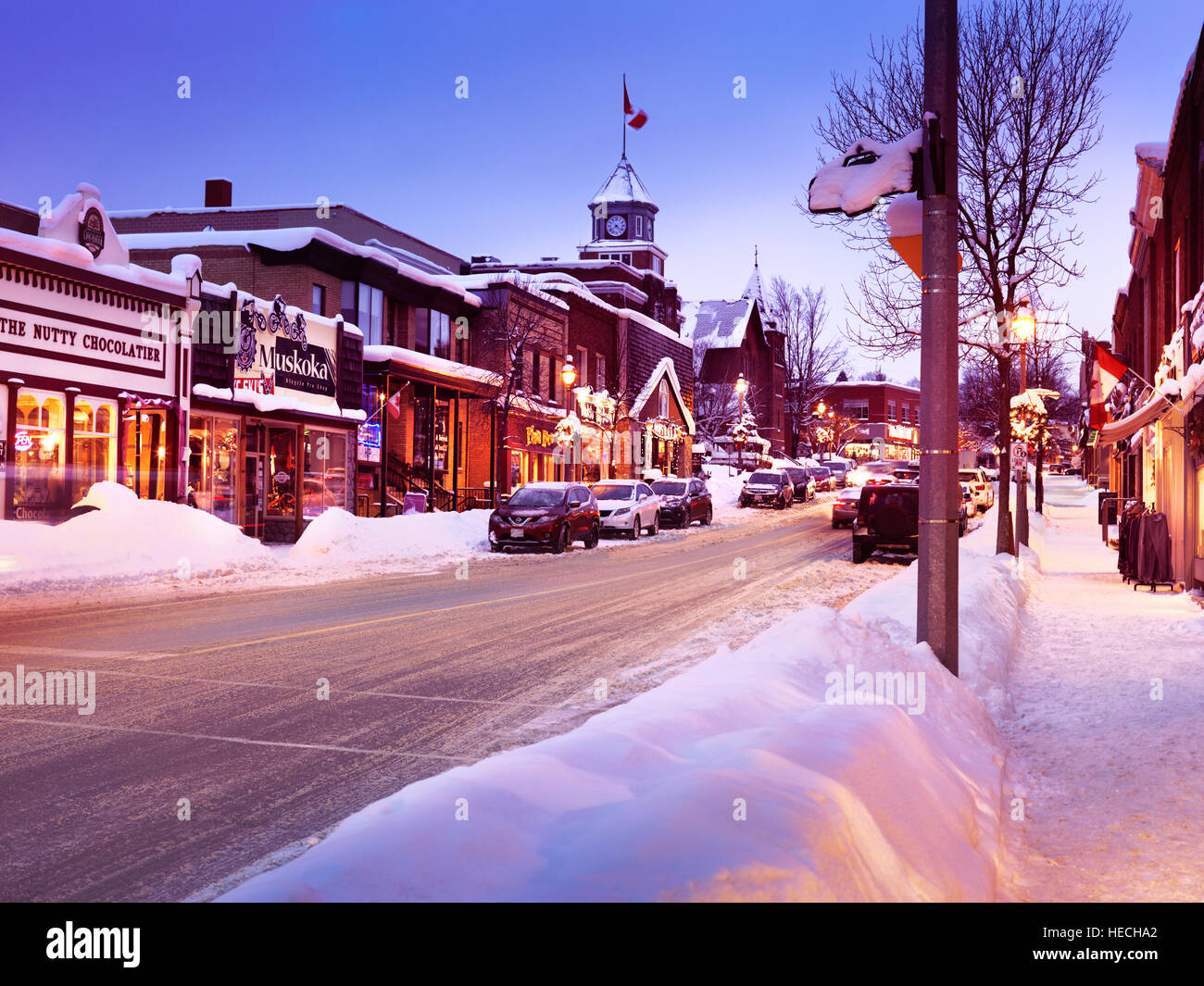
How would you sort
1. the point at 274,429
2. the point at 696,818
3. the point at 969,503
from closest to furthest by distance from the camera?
the point at 696,818, the point at 274,429, the point at 969,503

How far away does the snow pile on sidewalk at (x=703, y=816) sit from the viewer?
3.53 m

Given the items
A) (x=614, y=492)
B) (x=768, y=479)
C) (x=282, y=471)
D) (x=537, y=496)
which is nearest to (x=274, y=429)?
(x=282, y=471)

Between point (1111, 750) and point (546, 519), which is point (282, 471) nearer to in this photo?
point (546, 519)

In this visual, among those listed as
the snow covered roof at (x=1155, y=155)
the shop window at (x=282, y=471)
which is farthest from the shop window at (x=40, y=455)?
the snow covered roof at (x=1155, y=155)

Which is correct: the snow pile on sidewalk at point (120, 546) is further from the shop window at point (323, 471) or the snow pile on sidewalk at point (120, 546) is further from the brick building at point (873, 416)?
the brick building at point (873, 416)

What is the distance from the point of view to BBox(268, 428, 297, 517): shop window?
28812 millimetres

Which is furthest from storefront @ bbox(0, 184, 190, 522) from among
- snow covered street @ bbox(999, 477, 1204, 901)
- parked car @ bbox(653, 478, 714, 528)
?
parked car @ bbox(653, 478, 714, 528)

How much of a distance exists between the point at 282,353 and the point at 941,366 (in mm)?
23040

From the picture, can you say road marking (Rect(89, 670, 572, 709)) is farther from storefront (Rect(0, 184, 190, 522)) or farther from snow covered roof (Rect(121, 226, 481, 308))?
snow covered roof (Rect(121, 226, 481, 308))

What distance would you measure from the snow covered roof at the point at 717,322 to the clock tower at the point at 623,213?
8001mm

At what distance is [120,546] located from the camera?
18438mm

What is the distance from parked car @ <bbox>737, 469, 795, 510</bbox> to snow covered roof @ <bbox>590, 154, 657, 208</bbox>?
30.8 metres

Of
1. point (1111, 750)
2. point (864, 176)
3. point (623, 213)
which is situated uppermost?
point (623, 213)

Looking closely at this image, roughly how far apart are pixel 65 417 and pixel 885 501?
55.6 feet
